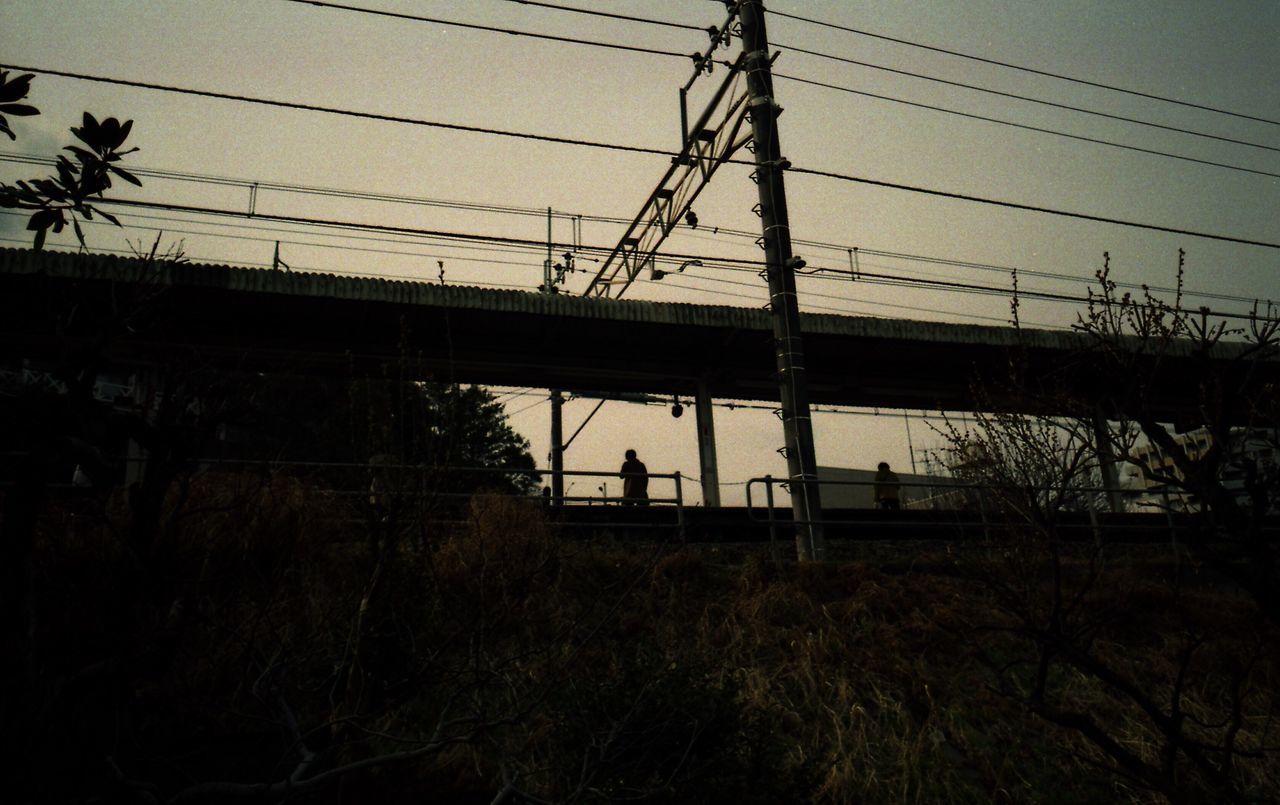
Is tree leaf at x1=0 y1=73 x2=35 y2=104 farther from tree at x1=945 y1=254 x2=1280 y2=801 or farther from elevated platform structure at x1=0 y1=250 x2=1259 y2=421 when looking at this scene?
elevated platform structure at x1=0 y1=250 x2=1259 y2=421

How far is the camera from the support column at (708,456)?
18484 mm

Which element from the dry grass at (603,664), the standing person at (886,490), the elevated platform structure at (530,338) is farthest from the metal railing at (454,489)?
the standing person at (886,490)

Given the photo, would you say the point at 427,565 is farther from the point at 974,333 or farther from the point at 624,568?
the point at 974,333

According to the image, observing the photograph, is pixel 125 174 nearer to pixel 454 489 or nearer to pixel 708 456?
pixel 454 489

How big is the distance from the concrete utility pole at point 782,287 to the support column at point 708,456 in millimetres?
7283

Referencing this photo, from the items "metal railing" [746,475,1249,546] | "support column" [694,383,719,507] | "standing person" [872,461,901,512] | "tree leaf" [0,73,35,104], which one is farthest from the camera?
"support column" [694,383,719,507]

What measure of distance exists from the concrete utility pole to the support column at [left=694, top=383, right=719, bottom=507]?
7.28 meters

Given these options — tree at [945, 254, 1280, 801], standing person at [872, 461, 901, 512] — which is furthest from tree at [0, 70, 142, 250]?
standing person at [872, 461, 901, 512]

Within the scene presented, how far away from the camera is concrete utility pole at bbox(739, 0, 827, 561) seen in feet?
35.2

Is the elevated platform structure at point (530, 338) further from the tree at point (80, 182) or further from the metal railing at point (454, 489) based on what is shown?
the tree at point (80, 182)

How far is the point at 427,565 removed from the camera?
29.2ft

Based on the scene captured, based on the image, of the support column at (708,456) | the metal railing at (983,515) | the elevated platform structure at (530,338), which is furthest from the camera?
the support column at (708,456)

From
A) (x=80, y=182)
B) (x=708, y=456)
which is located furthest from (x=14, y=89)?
(x=708, y=456)

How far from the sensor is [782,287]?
37.4 feet
